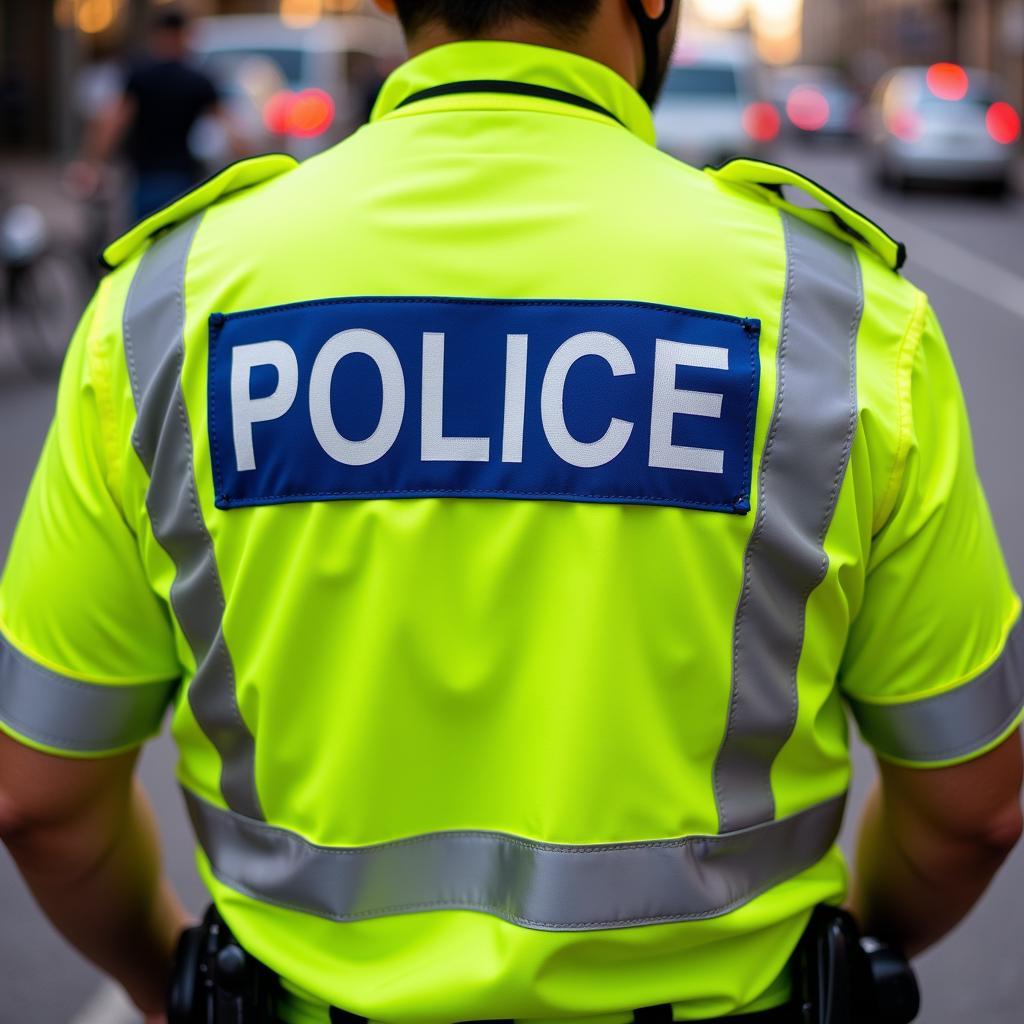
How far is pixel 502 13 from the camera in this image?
1404mm

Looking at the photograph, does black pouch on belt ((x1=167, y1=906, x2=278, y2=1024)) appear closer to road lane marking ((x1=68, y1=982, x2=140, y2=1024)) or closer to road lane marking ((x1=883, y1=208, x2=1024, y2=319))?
road lane marking ((x1=68, y1=982, x2=140, y2=1024))

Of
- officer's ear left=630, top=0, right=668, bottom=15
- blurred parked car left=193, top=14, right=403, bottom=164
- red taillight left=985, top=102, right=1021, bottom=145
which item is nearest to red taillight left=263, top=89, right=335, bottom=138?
blurred parked car left=193, top=14, right=403, bottom=164

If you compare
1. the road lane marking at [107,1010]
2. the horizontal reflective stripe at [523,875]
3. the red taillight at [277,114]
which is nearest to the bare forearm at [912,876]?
the horizontal reflective stripe at [523,875]

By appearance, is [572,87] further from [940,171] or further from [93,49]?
[93,49]

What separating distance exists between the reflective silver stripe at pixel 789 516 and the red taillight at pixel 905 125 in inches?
787

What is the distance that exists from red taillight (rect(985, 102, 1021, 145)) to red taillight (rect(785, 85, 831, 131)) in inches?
769

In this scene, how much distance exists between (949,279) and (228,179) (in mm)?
12203

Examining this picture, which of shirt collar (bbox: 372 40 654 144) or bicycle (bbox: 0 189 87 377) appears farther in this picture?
bicycle (bbox: 0 189 87 377)

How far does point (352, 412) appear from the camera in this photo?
4.37 feet

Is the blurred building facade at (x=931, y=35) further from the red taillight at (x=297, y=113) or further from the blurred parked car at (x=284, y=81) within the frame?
the red taillight at (x=297, y=113)

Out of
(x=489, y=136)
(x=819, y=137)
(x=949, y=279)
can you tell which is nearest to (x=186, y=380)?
(x=489, y=136)

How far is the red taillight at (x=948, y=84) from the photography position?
21.3 meters

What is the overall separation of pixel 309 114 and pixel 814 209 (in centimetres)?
1361

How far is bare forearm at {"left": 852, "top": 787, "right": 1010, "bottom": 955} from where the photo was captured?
1.59 meters
